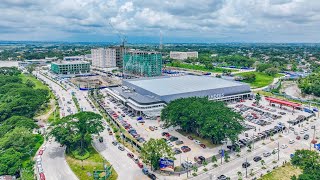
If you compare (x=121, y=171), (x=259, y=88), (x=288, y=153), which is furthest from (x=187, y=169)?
(x=259, y=88)

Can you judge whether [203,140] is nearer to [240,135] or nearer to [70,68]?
[240,135]

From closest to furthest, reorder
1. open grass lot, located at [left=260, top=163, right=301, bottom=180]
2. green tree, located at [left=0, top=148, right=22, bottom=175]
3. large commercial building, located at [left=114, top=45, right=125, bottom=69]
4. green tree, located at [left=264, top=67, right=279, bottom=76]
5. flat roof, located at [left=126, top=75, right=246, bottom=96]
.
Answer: open grass lot, located at [left=260, top=163, right=301, bottom=180], green tree, located at [left=0, top=148, right=22, bottom=175], flat roof, located at [left=126, top=75, right=246, bottom=96], green tree, located at [left=264, top=67, right=279, bottom=76], large commercial building, located at [left=114, top=45, right=125, bottom=69]

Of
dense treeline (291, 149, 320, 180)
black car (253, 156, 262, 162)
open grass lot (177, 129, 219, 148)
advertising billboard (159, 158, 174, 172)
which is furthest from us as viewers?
open grass lot (177, 129, 219, 148)

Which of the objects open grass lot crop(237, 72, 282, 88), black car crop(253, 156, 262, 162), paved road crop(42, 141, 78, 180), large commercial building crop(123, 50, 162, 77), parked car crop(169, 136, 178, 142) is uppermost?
large commercial building crop(123, 50, 162, 77)

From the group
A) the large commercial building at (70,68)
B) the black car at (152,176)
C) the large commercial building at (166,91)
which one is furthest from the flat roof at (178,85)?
the large commercial building at (70,68)

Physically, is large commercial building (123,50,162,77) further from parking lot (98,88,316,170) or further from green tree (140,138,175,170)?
green tree (140,138,175,170)

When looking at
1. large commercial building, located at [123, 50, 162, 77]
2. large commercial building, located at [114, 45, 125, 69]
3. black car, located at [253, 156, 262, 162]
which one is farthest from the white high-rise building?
black car, located at [253, 156, 262, 162]

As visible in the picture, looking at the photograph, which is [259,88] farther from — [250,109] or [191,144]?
[191,144]
